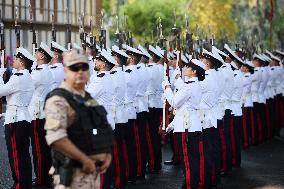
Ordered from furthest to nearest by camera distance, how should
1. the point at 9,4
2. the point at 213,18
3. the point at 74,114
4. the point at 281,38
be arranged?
the point at 281,38, the point at 213,18, the point at 9,4, the point at 74,114

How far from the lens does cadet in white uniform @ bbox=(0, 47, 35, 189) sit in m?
9.48

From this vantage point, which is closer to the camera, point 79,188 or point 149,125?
point 79,188

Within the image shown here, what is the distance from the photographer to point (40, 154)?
34.5ft

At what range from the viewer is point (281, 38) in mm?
49312

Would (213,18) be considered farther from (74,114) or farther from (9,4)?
(74,114)

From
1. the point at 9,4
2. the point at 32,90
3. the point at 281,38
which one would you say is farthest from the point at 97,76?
the point at 281,38

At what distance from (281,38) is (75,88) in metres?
44.1

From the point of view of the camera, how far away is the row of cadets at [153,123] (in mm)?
11734

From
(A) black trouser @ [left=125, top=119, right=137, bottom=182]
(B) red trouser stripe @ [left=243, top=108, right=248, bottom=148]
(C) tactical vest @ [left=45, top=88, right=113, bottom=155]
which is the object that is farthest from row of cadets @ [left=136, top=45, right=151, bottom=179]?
(C) tactical vest @ [left=45, top=88, right=113, bottom=155]

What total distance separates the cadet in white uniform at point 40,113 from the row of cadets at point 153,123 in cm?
170

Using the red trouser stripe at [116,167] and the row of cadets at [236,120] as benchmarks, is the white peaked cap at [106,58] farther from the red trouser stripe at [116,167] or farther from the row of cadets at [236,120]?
the row of cadets at [236,120]

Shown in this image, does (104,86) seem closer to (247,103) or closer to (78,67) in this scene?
(78,67)

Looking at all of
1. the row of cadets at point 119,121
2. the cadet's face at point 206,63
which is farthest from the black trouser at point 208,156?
the row of cadets at point 119,121

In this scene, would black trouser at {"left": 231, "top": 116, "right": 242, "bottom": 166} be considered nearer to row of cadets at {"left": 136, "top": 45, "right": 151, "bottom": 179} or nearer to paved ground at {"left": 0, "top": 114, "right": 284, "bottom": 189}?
paved ground at {"left": 0, "top": 114, "right": 284, "bottom": 189}
